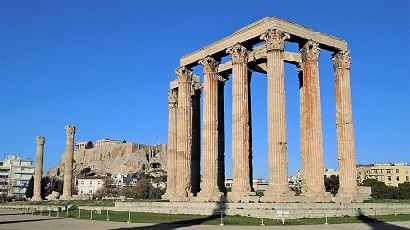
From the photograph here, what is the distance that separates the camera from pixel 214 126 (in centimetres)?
4888

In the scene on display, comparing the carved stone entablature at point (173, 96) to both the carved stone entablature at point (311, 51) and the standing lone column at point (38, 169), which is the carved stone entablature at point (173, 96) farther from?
the standing lone column at point (38, 169)

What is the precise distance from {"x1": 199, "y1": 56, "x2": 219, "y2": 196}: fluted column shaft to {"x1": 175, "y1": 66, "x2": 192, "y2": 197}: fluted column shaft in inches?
184

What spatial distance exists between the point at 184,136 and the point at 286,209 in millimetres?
22257

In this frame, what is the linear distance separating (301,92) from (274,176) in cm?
1588

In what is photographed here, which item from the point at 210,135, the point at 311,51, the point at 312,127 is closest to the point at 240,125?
the point at 210,135

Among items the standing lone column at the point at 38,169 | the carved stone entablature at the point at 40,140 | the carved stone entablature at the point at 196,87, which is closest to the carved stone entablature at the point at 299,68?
the carved stone entablature at the point at 196,87

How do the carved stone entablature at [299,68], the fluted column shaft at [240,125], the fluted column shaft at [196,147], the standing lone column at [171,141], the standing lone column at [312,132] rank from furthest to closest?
the standing lone column at [171,141], the fluted column shaft at [196,147], the carved stone entablature at [299,68], the fluted column shaft at [240,125], the standing lone column at [312,132]

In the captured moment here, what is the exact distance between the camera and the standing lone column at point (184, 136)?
52688 millimetres

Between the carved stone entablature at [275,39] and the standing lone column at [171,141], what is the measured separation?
24992mm

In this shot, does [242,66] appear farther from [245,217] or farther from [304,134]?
[245,217]

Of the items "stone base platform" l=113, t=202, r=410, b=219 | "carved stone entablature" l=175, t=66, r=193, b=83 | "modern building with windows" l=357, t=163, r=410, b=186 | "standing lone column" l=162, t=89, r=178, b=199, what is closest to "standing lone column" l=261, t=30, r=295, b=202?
"stone base platform" l=113, t=202, r=410, b=219

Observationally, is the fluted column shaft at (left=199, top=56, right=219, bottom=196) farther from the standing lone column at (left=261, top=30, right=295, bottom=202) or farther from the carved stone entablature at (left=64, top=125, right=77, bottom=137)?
the carved stone entablature at (left=64, top=125, right=77, bottom=137)

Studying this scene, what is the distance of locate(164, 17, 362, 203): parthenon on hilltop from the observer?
40312mm

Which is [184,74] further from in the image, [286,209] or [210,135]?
[286,209]
